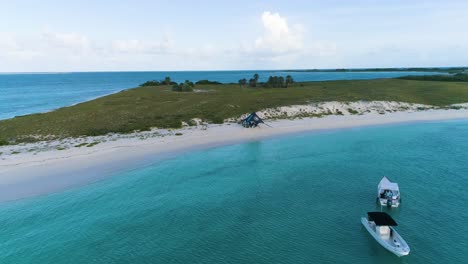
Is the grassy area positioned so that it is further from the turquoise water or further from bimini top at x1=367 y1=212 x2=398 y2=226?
bimini top at x1=367 y1=212 x2=398 y2=226

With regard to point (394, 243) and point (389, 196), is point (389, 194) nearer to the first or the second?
point (389, 196)

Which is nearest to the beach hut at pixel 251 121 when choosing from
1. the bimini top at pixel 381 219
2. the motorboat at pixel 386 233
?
the motorboat at pixel 386 233

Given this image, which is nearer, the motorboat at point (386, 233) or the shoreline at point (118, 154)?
the motorboat at point (386, 233)

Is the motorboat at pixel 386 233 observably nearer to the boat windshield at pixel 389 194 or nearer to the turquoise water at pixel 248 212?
the turquoise water at pixel 248 212

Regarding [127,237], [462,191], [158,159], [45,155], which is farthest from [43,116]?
[462,191]

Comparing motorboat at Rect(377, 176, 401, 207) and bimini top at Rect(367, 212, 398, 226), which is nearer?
bimini top at Rect(367, 212, 398, 226)

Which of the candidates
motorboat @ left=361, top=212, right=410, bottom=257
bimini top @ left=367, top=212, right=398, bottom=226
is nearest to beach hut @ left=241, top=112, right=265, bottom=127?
motorboat @ left=361, top=212, right=410, bottom=257

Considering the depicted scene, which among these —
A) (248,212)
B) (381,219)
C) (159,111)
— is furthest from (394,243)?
(159,111)
